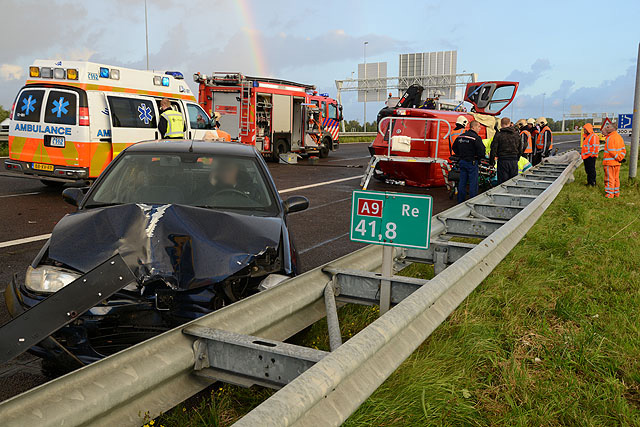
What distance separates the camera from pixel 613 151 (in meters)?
13.3

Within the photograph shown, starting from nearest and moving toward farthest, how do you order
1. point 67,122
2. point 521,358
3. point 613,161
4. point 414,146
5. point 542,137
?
1. point 521,358
2. point 67,122
3. point 613,161
4. point 414,146
5. point 542,137

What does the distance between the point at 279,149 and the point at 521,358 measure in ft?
66.1

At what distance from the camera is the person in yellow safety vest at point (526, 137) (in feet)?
58.1

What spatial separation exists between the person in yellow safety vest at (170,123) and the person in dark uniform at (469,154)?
221 inches

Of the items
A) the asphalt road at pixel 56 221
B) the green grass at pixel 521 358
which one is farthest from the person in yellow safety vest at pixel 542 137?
the green grass at pixel 521 358

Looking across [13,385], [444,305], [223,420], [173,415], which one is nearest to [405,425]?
[444,305]

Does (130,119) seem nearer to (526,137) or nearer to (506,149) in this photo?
(506,149)

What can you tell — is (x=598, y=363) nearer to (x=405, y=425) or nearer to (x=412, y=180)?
(x=405, y=425)

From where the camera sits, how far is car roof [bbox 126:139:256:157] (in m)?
5.13

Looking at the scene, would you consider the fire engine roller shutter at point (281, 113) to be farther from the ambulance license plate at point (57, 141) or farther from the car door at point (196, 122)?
the ambulance license plate at point (57, 141)

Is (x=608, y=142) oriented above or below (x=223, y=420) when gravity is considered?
above

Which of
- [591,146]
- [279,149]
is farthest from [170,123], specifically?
[279,149]

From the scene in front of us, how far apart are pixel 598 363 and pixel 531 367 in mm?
421

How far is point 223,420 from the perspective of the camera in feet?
9.78
